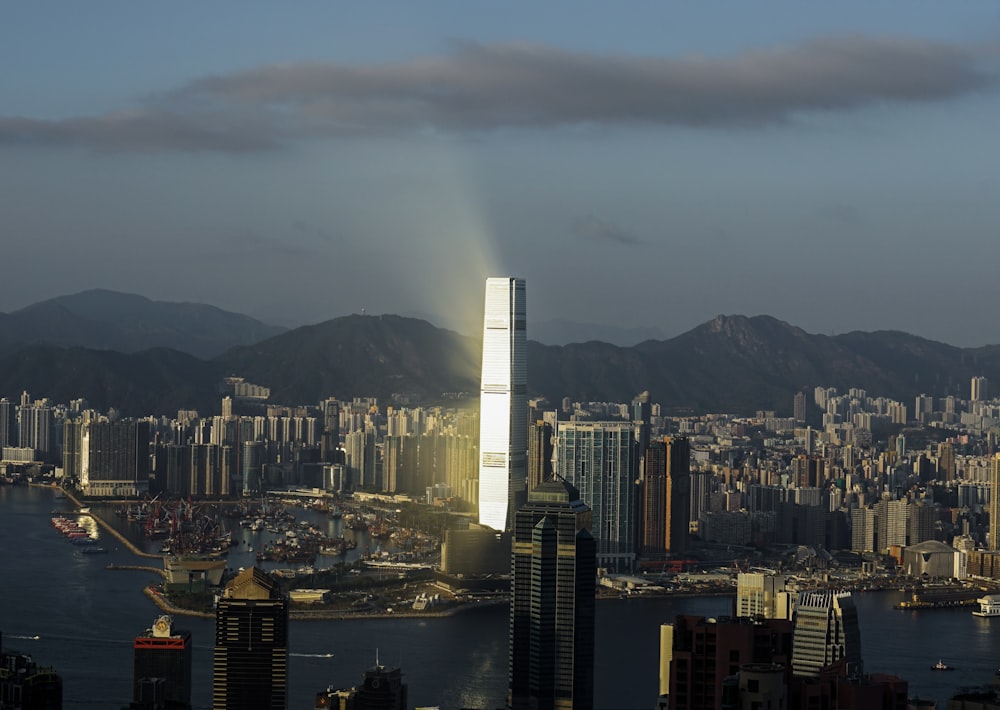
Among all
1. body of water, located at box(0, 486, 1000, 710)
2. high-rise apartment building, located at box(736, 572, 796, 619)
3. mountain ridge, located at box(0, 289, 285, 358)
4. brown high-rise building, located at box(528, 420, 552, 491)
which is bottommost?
body of water, located at box(0, 486, 1000, 710)

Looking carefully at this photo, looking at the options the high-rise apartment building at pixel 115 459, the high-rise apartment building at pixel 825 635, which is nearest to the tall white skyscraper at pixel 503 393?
the high-rise apartment building at pixel 825 635

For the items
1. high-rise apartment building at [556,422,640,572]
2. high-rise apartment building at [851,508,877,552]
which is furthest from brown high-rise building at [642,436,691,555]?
high-rise apartment building at [851,508,877,552]

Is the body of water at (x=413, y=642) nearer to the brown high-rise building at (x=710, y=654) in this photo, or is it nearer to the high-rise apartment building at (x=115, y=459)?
the brown high-rise building at (x=710, y=654)

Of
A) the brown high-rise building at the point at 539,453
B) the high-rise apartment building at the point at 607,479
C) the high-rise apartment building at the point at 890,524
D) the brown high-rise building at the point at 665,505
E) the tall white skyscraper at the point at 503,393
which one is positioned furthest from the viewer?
the high-rise apartment building at the point at 890,524

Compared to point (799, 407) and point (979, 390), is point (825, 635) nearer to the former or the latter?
point (799, 407)

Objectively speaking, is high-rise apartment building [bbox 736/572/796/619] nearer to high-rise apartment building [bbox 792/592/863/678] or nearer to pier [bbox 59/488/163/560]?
high-rise apartment building [bbox 792/592/863/678]

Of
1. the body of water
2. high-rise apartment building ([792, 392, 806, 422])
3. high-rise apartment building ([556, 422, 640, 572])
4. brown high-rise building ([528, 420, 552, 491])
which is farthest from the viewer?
high-rise apartment building ([792, 392, 806, 422])

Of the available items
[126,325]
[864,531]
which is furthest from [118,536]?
[126,325]

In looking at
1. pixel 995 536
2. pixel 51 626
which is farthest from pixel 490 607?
pixel 995 536

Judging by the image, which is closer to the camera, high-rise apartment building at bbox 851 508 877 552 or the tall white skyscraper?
the tall white skyscraper
